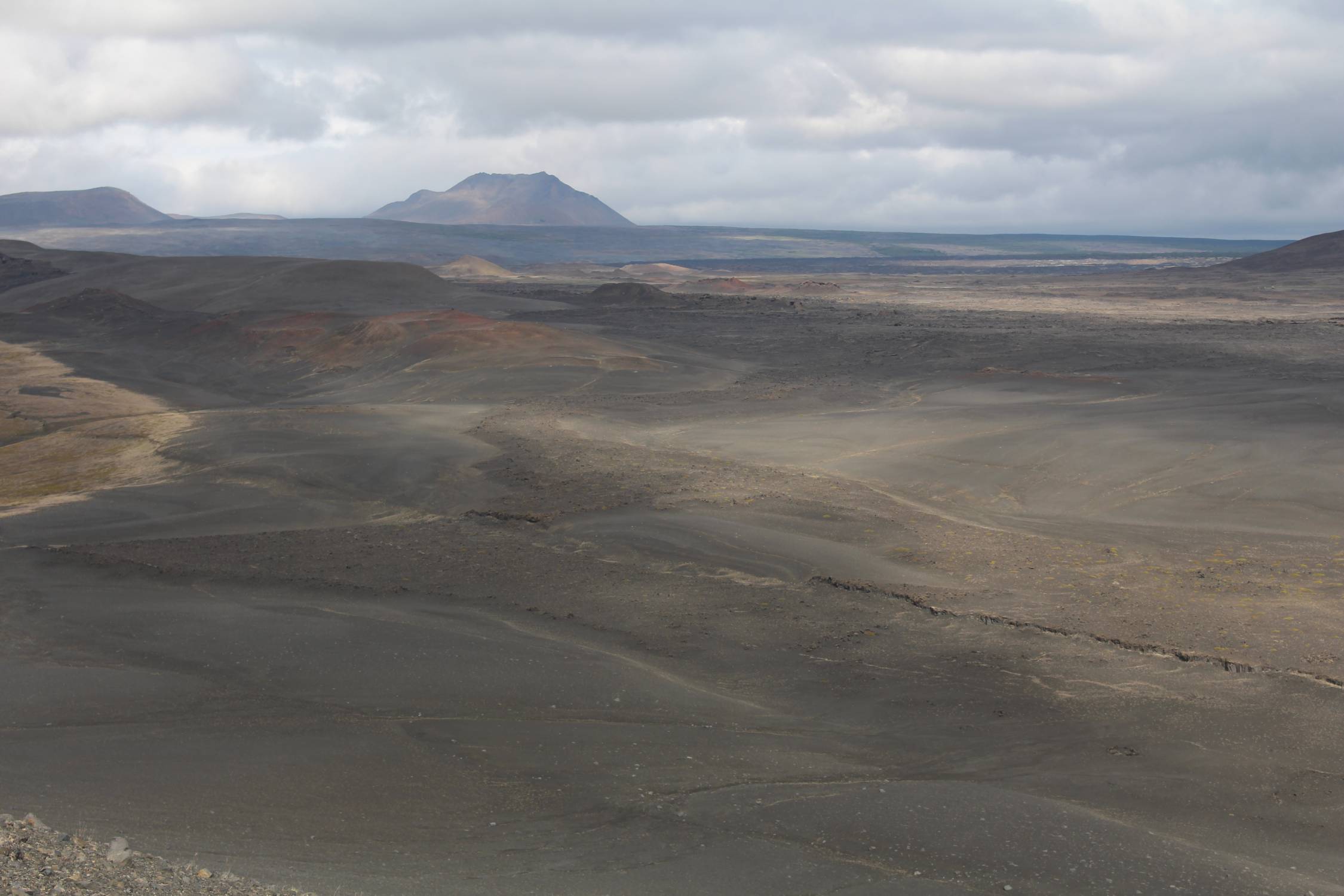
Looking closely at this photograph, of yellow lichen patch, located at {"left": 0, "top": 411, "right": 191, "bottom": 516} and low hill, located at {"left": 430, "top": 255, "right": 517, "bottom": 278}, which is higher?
low hill, located at {"left": 430, "top": 255, "right": 517, "bottom": 278}

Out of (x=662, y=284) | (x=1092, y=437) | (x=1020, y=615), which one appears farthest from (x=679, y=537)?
(x=662, y=284)

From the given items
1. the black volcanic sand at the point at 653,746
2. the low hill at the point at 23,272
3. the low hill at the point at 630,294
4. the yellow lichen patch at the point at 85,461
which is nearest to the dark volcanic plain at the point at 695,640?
the black volcanic sand at the point at 653,746

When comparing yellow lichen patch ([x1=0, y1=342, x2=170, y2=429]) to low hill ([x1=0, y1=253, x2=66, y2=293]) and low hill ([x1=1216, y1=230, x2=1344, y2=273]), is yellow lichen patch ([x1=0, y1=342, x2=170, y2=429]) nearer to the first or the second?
low hill ([x1=0, y1=253, x2=66, y2=293])

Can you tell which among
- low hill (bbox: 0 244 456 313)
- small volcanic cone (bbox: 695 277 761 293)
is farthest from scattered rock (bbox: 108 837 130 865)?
small volcanic cone (bbox: 695 277 761 293)

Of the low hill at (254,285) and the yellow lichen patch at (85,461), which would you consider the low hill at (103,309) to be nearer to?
the low hill at (254,285)

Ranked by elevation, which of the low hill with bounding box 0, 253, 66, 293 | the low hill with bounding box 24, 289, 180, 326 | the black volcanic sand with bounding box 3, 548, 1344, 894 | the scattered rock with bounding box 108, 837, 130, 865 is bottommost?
the black volcanic sand with bounding box 3, 548, 1344, 894

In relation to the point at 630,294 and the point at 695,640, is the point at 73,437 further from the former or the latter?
the point at 630,294

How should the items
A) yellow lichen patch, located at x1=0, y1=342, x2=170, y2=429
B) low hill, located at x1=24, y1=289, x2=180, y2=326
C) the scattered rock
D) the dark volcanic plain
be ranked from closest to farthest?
the scattered rock < the dark volcanic plain < yellow lichen patch, located at x1=0, y1=342, x2=170, y2=429 < low hill, located at x1=24, y1=289, x2=180, y2=326
